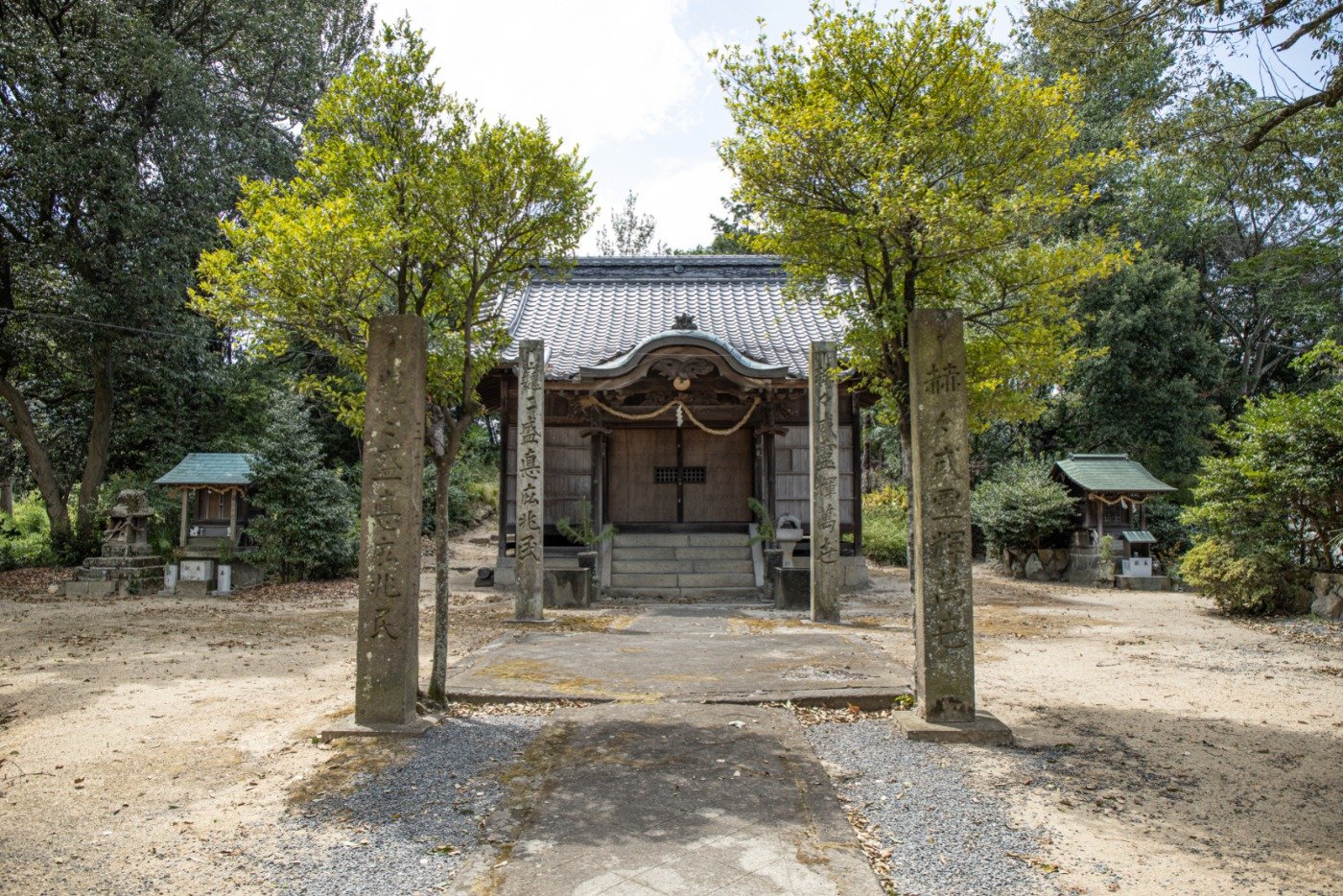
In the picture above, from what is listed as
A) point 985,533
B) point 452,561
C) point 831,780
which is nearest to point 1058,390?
point 985,533

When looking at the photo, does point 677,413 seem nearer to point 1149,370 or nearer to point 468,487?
point 1149,370

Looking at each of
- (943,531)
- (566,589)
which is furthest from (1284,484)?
(566,589)

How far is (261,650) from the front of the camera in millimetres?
8445

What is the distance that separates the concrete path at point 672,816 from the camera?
10.5 ft

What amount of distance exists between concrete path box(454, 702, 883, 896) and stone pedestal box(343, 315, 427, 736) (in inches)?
38.6

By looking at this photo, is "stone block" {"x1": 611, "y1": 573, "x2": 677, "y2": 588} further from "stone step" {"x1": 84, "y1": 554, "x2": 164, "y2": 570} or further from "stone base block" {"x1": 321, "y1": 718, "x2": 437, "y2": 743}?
"stone base block" {"x1": 321, "y1": 718, "x2": 437, "y2": 743}

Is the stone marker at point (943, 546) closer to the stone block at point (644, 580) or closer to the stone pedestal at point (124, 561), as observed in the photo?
the stone block at point (644, 580)

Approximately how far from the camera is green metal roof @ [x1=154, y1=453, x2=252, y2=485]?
46.1 feet

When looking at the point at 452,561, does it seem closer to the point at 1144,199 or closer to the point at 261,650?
the point at 261,650

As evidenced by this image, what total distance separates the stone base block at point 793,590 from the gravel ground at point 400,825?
23.2 feet

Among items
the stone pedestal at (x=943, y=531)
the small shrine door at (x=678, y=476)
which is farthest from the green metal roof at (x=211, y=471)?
the stone pedestal at (x=943, y=531)

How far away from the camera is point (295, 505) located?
14.7 meters

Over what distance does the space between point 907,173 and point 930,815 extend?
4.52 meters

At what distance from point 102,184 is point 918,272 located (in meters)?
15.7
